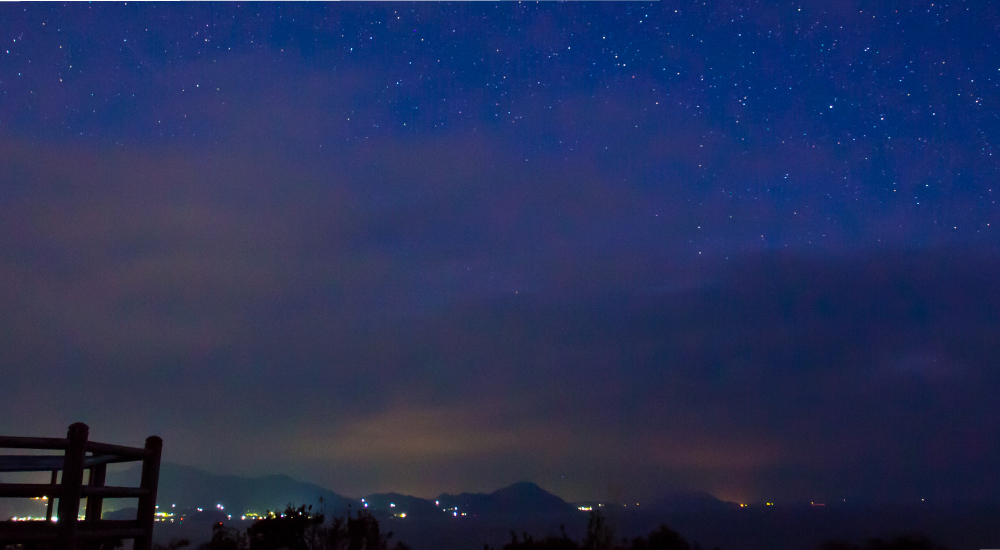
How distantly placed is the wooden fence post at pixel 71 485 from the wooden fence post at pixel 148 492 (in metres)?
0.81


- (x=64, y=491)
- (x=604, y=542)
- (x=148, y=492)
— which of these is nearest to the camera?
(x=64, y=491)

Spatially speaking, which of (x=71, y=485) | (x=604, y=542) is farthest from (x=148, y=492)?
(x=604, y=542)

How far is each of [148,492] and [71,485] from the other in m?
0.97

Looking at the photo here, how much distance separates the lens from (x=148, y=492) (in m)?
5.79

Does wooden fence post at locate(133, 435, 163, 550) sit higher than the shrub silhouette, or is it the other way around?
wooden fence post at locate(133, 435, 163, 550)

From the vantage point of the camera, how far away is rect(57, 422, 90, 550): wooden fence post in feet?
16.0

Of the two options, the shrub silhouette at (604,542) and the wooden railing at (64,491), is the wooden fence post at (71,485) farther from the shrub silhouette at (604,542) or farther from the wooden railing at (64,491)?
the shrub silhouette at (604,542)

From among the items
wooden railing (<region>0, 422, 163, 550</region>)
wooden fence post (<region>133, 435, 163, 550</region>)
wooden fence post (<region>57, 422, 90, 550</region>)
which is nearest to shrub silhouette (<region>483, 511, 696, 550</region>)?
wooden fence post (<region>133, 435, 163, 550</region>)

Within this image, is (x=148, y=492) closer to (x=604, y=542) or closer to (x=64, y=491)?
(x=64, y=491)

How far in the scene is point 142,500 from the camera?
588 centimetres

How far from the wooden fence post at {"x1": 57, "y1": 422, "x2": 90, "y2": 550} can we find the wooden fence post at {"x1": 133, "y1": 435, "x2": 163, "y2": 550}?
806mm

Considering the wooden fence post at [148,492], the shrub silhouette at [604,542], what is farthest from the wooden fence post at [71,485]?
the shrub silhouette at [604,542]

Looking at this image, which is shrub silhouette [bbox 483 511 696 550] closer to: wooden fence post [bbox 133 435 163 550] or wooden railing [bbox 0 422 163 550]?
wooden fence post [bbox 133 435 163 550]

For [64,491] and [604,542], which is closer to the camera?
[64,491]
